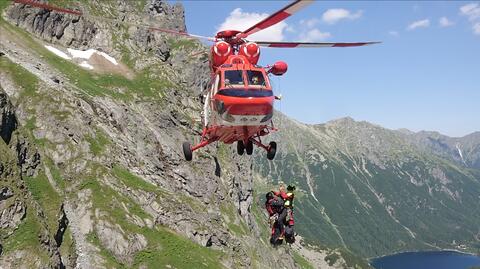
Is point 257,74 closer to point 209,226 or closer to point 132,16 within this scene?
point 209,226

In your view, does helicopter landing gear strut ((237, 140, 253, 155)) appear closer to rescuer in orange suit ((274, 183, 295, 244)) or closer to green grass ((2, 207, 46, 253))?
rescuer in orange suit ((274, 183, 295, 244))

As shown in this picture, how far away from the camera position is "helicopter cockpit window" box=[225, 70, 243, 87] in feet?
69.6

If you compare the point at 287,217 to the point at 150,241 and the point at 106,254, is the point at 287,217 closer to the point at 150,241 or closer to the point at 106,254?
the point at 106,254

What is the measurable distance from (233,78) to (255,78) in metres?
1.05

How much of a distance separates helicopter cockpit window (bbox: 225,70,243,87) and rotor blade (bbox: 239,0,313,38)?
2.24m

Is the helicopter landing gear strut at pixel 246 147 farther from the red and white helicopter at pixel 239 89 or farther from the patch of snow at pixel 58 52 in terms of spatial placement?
the patch of snow at pixel 58 52

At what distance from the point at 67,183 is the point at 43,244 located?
14514 millimetres

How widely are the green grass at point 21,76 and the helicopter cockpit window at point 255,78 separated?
57473mm

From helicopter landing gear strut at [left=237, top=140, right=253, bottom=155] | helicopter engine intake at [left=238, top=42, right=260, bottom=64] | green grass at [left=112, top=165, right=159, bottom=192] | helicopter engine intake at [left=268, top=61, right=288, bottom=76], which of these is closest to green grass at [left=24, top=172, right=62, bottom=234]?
green grass at [left=112, top=165, right=159, bottom=192]

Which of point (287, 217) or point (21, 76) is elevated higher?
point (287, 217)

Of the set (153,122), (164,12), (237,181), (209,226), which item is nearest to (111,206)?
(209,226)

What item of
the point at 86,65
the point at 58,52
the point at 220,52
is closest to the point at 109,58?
the point at 86,65

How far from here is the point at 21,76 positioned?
71.7 m

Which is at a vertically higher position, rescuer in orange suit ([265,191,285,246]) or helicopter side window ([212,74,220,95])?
helicopter side window ([212,74,220,95])
